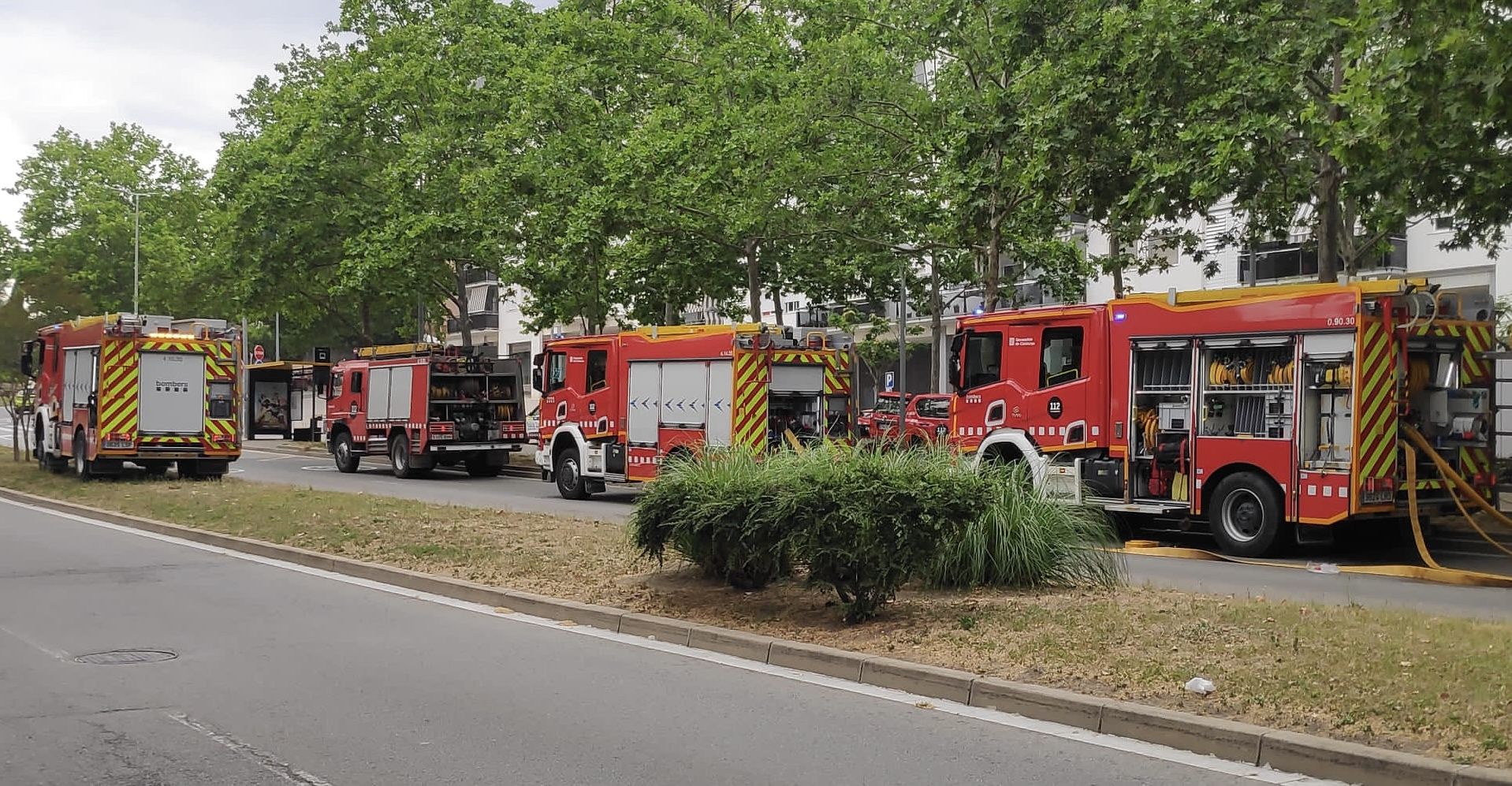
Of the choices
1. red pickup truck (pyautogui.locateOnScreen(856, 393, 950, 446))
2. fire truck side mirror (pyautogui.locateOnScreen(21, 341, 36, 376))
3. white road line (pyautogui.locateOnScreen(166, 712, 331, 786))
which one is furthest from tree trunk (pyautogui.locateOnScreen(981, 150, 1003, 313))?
fire truck side mirror (pyautogui.locateOnScreen(21, 341, 36, 376))

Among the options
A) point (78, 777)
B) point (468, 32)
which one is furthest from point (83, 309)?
point (78, 777)

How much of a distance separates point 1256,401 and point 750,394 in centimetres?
848

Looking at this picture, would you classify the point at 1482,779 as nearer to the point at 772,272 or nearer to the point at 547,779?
the point at 547,779

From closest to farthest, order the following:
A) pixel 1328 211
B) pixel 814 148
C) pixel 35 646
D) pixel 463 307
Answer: pixel 35 646 < pixel 1328 211 < pixel 814 148 < pixel 463 307

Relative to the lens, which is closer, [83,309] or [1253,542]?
[1253,542]

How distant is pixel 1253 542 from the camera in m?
15.6

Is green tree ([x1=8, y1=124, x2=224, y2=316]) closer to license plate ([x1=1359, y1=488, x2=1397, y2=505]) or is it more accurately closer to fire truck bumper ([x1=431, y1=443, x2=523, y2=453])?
fire truck bumper ([x1=431, y1=443, x2=523, y2=453])

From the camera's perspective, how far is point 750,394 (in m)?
22.3

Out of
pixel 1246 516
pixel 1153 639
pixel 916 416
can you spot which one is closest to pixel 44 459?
pixel 916 416

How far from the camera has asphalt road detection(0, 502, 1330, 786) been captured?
651 centimetres

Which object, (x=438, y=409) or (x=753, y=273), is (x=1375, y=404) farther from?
(x=438, y=409)

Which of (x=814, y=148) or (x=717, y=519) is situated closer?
(x=717, y=519)

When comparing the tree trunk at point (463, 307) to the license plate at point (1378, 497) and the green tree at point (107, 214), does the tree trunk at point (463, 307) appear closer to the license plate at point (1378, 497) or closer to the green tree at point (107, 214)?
the green tree at point (107, 214)

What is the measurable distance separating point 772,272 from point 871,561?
909 inches
